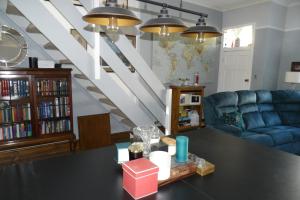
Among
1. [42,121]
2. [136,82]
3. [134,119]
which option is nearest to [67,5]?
[136,82]

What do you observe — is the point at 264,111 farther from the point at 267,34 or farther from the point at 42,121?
the point at 42,121

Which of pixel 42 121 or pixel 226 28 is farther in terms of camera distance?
pixel 226 28

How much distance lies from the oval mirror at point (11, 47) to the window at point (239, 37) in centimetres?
421

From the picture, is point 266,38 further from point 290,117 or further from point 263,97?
point 290,117

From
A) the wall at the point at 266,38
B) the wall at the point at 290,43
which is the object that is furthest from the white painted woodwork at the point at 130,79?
the wall at the point at 290,43

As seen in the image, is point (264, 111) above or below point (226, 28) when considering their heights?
below

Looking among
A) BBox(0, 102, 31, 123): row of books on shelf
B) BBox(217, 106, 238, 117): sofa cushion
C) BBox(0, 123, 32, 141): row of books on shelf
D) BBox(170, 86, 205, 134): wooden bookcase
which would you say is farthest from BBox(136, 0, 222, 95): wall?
BBox(0, 123, 32, 141): row of books on shelf

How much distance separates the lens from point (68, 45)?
238 cm

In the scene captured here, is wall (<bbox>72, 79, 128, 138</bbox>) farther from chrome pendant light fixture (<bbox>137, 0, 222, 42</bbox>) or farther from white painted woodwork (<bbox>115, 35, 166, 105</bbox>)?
chrome pendant light fixture (<bbox>137, 0, 222, 42</bbox>)

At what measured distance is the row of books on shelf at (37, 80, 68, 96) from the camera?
277cm

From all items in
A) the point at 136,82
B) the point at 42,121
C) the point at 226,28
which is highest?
the point at 226,28

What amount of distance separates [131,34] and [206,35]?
2.28 m

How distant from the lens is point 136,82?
311 centimetres

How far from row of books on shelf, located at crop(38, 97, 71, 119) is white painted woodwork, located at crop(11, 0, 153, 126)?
2.23 ft
